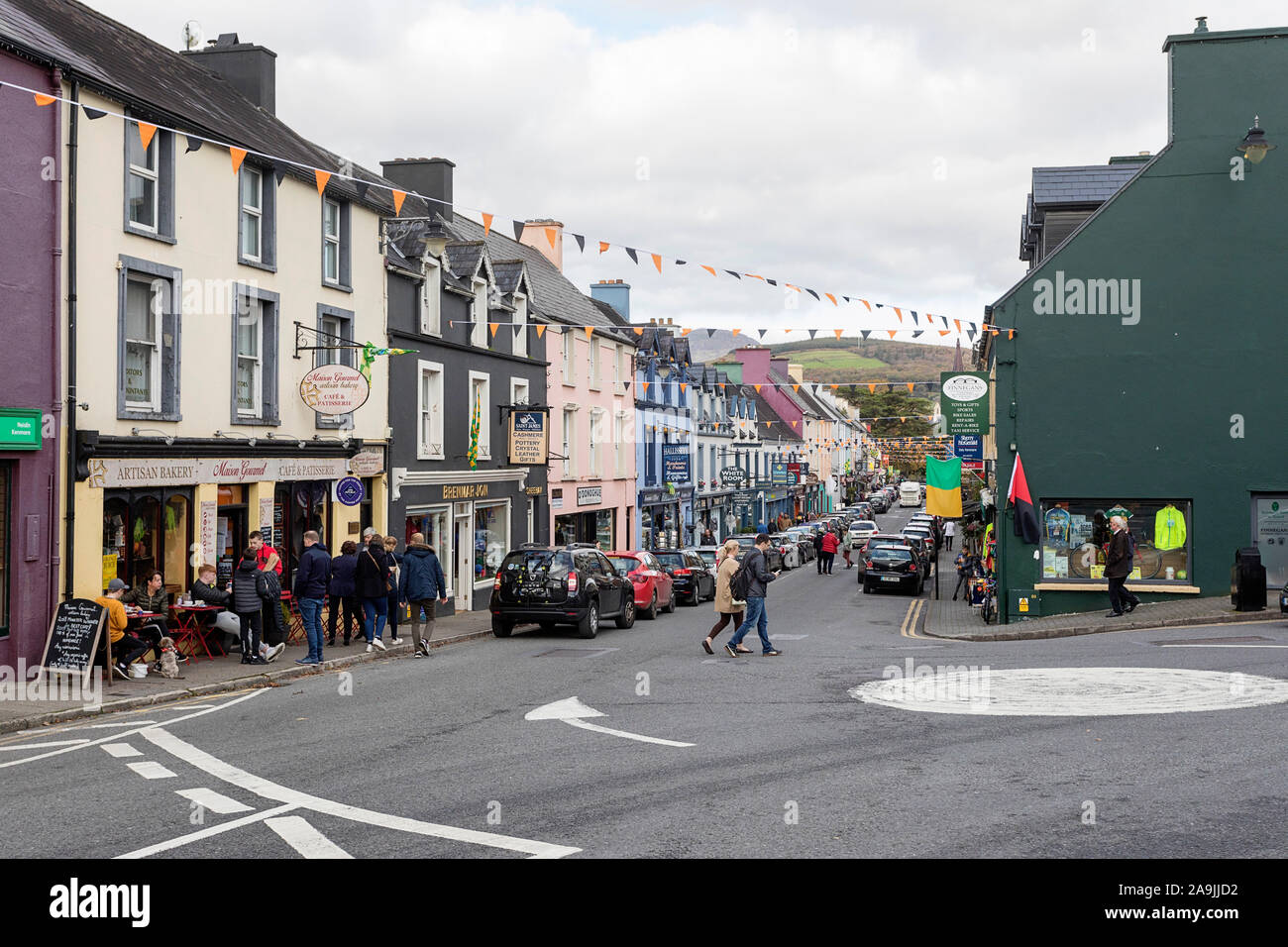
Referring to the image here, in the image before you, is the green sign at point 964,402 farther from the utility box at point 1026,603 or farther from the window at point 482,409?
the window at point 482,409

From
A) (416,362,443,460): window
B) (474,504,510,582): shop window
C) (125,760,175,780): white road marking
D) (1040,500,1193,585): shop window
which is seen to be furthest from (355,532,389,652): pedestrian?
(1040,500,1193,585): shop window

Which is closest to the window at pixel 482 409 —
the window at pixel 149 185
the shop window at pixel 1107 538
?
the window at pixel 149 185

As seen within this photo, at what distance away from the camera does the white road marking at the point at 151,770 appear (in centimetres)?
920

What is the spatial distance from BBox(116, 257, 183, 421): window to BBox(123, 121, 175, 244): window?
0.58 m

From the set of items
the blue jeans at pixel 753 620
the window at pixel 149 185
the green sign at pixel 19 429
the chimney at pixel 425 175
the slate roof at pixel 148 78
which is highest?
the chimney at pixel 425 175

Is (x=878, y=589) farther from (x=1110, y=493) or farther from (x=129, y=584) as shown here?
(x=129, y=584)

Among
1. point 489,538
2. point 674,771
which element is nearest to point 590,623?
point 489,538

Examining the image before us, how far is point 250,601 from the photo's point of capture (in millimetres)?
16641

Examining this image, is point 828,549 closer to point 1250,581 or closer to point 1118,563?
point 1118,563

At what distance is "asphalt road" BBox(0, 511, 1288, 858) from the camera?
7.02 metres

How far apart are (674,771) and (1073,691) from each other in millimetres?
5659

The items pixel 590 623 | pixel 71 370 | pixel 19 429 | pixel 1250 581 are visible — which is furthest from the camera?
pixel 590 623

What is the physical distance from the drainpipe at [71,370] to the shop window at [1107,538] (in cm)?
1811
